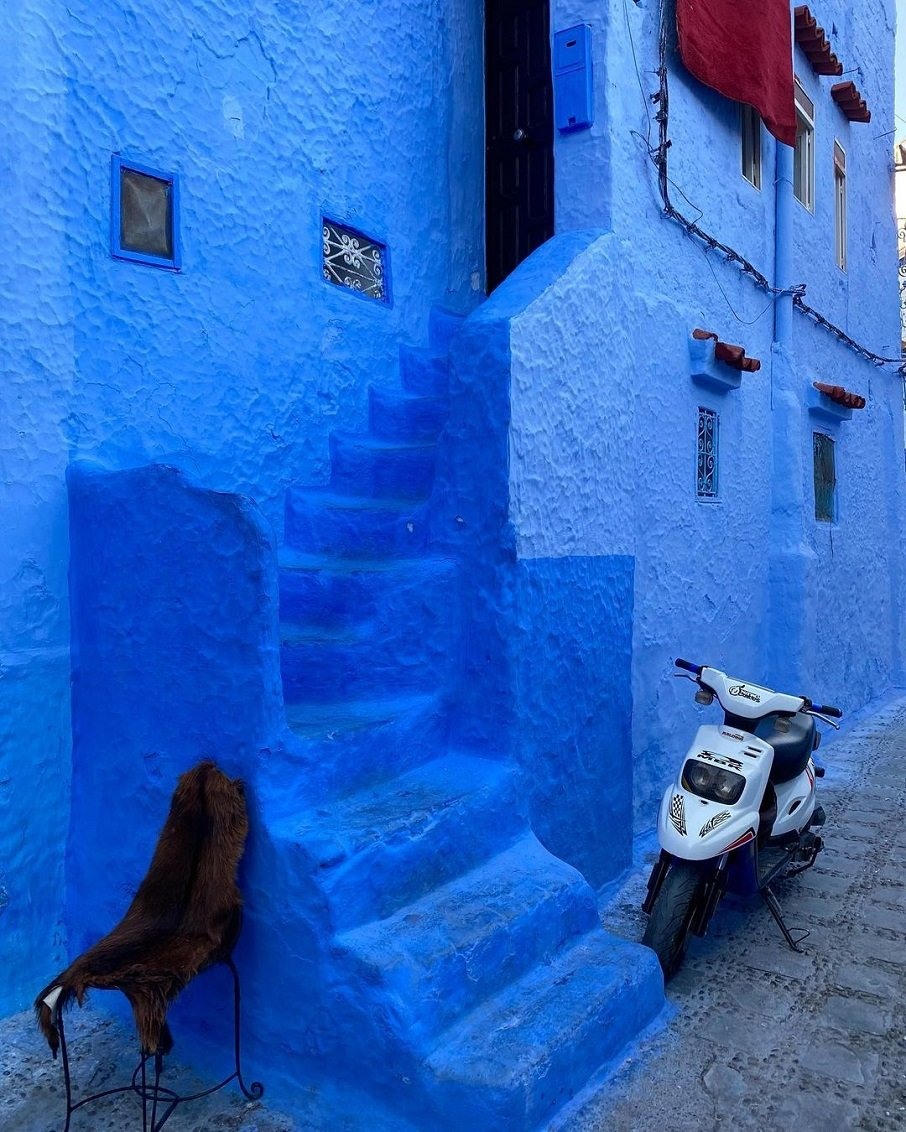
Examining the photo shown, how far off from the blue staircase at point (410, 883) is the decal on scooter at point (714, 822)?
0.49 metres

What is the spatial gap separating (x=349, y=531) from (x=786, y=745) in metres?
2.12

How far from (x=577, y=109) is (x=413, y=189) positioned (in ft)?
3.32

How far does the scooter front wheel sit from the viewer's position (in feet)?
11.7

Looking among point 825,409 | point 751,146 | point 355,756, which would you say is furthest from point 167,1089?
point 825,409

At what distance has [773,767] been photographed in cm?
412

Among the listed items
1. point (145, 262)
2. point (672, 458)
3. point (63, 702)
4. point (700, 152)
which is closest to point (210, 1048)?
point (63, 702)

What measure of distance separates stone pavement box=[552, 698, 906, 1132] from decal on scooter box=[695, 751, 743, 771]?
84 cm

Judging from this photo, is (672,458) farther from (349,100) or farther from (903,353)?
(903,353)

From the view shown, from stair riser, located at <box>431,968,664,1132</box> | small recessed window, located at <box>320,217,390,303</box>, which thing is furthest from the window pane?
stair riser, located at <box>431,968,664,1132</box>

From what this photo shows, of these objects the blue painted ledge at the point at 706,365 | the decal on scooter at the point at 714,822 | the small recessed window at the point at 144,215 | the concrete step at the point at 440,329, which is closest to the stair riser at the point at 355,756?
the decal on scooter at the point at 714,822

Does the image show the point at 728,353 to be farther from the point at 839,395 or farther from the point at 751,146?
the point at 839,395

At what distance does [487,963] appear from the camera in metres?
3.01

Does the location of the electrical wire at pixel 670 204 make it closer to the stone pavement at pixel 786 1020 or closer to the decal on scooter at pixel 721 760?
the decal on scooter at pixel 721 760

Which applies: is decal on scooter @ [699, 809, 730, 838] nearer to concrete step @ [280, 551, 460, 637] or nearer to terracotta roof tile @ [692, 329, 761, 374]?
concrete step @ [280, 551, 460, 637]
